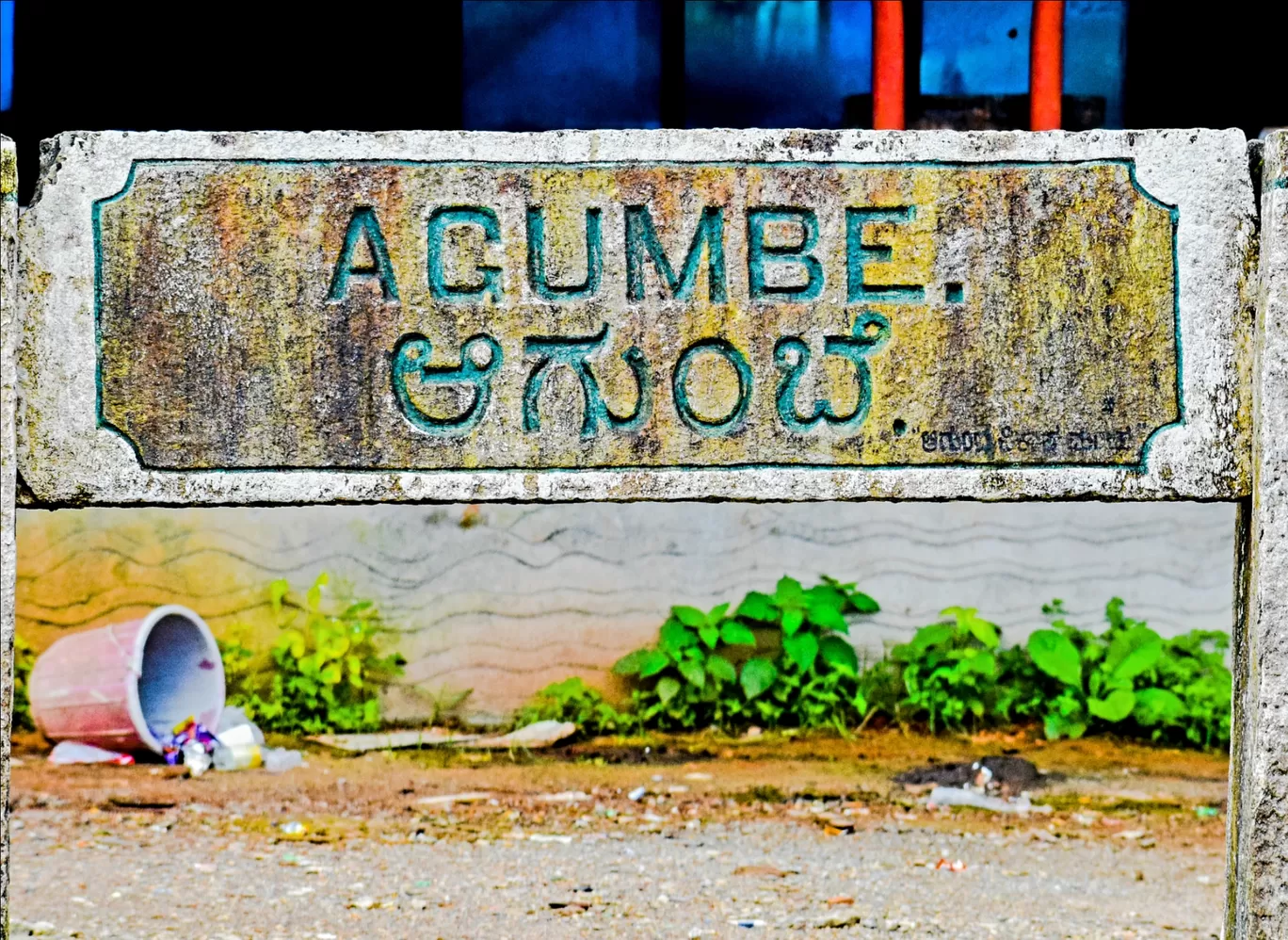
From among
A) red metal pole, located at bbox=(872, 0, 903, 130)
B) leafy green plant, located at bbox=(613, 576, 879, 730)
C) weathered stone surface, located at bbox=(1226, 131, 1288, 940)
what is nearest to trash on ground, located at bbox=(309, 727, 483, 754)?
leafy green plant, located at bbox=(613, 576, 879, 730)

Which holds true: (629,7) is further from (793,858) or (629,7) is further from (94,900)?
(94,900)

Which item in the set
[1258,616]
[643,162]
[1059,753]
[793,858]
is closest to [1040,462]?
[1258,616]

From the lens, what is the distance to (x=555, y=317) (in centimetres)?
248

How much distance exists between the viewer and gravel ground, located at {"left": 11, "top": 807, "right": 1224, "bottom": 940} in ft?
11.5

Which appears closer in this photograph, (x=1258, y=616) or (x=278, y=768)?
(x=1258, y=616)

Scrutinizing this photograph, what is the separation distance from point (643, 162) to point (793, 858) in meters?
2.25

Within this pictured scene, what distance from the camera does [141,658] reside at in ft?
17.0

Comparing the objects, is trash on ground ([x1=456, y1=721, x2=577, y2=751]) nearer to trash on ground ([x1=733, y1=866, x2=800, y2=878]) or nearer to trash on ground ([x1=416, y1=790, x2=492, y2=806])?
trash on ground ([x1=416, y1=790, x2=492, y2=806])

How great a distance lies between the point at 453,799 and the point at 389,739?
2.48ft

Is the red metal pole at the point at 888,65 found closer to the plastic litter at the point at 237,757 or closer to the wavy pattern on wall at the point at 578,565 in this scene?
the wavy pattern on wall at the point at 578,565

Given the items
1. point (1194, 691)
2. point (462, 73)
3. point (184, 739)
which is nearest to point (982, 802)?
point (1194, 691)

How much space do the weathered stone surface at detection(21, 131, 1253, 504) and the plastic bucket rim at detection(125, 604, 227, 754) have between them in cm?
280

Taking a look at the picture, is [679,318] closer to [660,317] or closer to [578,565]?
[660,317]

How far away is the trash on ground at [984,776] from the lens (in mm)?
4855
